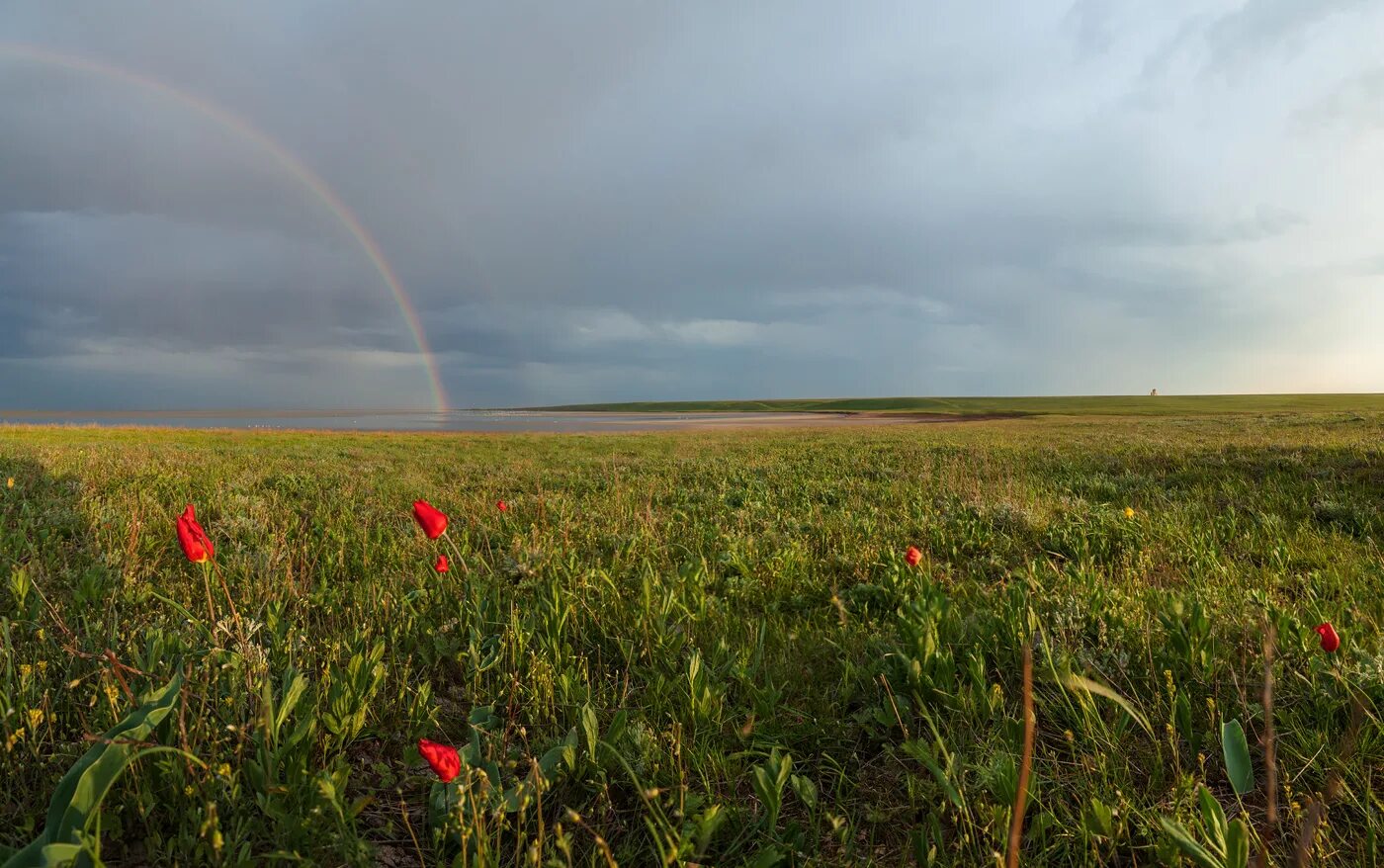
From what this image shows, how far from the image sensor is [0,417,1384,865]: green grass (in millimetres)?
2053

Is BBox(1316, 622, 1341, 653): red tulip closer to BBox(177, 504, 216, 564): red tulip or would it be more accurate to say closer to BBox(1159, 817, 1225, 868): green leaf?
BBox(1159, 817, 1225, 868): green leaf

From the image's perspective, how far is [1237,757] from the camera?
2076 millimetres

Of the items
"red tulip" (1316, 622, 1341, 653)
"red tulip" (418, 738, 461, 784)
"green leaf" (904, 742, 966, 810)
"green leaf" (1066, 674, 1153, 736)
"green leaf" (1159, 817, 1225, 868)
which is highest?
"green leaf" (1066, 674, 1153, 736)

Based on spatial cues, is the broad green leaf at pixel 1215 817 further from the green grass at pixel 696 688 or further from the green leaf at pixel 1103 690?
the green leaf at pixel 1103 690

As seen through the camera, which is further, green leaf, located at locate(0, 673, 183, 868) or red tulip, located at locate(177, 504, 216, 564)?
red tulip, located at locate(177, 504, 216, 564)

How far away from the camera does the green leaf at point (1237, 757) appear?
206 centimetres

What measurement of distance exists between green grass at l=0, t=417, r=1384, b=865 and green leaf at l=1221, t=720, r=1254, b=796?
13 centimetres

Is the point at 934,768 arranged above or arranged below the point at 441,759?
below

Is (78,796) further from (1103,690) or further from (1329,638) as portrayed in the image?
(1329,638)

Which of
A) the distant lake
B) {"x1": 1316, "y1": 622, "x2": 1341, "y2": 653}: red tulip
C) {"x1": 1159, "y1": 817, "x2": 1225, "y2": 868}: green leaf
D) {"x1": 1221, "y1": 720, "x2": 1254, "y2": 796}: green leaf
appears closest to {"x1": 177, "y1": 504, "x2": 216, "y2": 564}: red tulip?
{"x1": 1159, "y1": 817, "x2": 1225, "y2": 868}: green leaf

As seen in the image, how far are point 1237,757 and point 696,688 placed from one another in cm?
195

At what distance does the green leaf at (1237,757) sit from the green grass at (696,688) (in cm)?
13

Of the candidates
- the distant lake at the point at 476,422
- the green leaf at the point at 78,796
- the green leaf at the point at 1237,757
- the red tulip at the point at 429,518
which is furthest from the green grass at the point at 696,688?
the distant lake at the point at 476,422

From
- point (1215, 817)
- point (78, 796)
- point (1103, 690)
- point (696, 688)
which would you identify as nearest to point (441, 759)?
point (78, 796)
